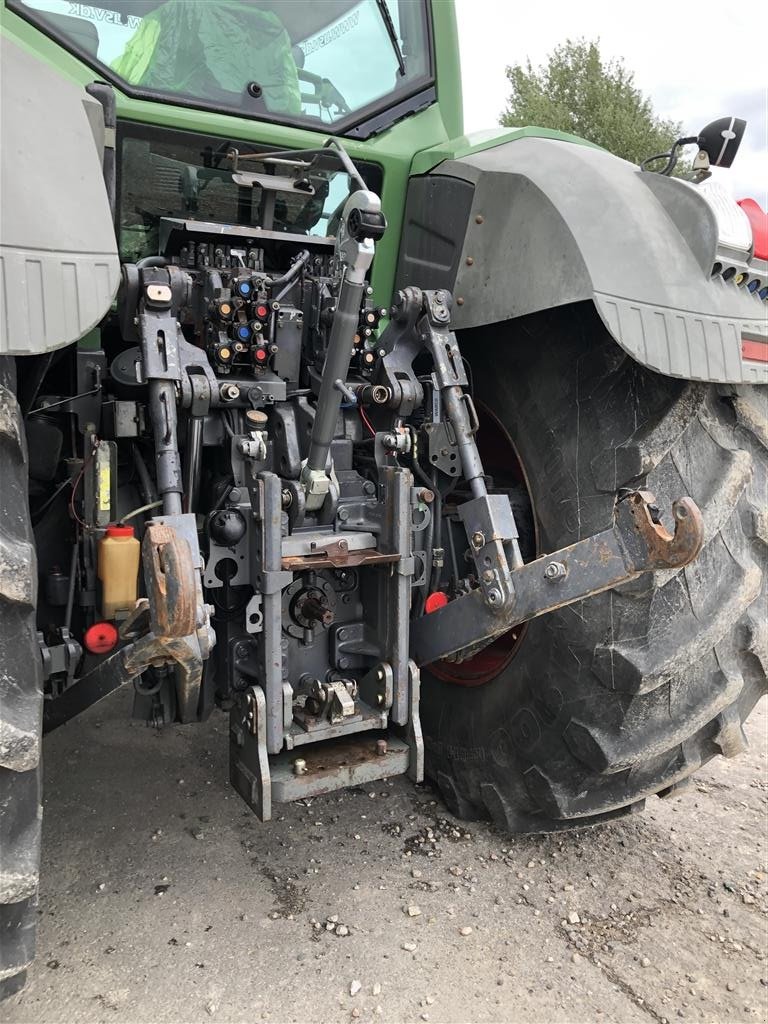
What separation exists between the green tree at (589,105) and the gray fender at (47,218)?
66.4ft

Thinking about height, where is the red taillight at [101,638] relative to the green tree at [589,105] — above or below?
below

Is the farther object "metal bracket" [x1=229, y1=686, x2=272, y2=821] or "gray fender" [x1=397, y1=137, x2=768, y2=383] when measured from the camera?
"metal bracket" [x1=229, y1=686, x2=272, y2=821]

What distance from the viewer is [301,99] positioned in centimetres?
250

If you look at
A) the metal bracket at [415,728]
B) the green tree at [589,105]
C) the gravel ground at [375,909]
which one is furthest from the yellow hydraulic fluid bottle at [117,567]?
the green tree at [589,105]

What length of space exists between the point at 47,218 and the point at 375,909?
1825 millimetres

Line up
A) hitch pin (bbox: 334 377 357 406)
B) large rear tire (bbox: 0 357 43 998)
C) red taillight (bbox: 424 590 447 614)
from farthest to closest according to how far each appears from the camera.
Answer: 1. red taillight (bbox: 424 590 447 614)
2. hitch pin (bbox: 334 377 357 406)
3. large rear tire (bbox: 0 357 43 998)

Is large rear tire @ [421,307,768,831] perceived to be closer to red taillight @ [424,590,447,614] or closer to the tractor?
the tractor

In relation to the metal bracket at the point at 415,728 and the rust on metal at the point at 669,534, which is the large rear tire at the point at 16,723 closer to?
the metal bracket at the point at 415,728

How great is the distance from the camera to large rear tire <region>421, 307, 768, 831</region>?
74.3 inches

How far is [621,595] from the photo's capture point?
192cm

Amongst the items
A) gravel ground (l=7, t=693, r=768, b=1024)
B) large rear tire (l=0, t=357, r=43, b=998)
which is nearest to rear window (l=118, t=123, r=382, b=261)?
large rear tire (l=0, t=357, r=43, b=998)

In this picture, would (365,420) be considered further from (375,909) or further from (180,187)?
(375,909)

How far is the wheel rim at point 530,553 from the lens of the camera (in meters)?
2.34

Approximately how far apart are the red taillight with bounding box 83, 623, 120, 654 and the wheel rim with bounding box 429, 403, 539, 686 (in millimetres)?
997
